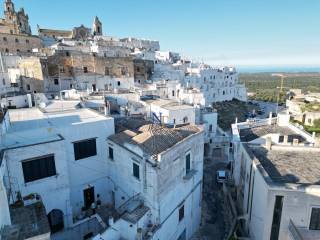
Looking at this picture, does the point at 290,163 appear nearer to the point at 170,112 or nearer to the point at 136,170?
the point at 136,170

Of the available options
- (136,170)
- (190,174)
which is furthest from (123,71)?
(136,170)

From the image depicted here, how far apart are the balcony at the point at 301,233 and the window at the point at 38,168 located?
14.6 meters

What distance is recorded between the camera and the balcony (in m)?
12.2

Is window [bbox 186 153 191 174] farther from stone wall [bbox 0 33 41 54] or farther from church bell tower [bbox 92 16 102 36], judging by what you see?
church bell tower [bbox 92 16 102 36]

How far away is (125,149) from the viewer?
1551 centimetres

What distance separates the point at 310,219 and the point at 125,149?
11.7m

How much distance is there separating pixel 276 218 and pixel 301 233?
133 centimetres

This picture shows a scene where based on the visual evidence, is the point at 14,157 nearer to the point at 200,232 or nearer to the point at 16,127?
the point at 16,127

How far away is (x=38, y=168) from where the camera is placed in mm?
14320

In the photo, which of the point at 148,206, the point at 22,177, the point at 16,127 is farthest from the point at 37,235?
the point at 16,127

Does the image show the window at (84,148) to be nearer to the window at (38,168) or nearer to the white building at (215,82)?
the window at (38,168)

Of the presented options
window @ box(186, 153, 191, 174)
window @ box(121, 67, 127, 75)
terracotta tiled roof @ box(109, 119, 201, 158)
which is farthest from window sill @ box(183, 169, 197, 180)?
window @ box(121, 67, 127, 75)

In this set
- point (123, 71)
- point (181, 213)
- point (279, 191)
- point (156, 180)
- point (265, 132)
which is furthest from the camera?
point (123, 71)

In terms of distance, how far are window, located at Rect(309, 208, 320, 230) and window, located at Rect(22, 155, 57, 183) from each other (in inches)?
616
